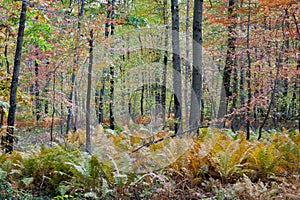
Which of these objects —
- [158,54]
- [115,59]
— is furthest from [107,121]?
[115,59]

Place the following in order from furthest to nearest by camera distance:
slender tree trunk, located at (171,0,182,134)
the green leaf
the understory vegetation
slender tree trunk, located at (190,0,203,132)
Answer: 1. slender tree trunk, located at (171,0,182,134)
2. slender tree trunk, located at (190,0,203,132)
3. the green leaf
4. the understory vegetation

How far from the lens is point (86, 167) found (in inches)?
198

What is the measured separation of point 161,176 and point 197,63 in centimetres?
338

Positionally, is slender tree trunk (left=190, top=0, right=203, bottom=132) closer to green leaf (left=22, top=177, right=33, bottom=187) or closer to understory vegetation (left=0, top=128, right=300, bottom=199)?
understory vegetation (left=0, top=128, right=300, bottom=199)

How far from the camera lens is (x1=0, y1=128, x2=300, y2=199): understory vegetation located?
457cm

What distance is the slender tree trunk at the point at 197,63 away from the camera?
716 cm

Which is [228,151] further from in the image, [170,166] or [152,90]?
[152,90]

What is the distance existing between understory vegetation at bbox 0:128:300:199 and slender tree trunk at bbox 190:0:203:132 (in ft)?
5.51

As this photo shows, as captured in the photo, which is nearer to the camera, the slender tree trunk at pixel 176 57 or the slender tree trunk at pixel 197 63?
the slender tree trunk at pixel 197 63

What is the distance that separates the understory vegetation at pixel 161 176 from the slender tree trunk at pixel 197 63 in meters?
1.68

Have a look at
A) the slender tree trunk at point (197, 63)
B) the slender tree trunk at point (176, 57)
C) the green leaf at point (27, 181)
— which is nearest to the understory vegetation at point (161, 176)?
the green leaf at point (27, 181)

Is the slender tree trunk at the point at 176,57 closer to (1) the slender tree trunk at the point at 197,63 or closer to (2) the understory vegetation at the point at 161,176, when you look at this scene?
(1) the slender tree trunk at the point at 197,63

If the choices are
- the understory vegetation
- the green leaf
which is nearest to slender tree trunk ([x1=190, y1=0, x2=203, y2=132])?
the understory vegetation

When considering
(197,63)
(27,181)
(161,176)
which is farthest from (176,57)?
(27,181)
